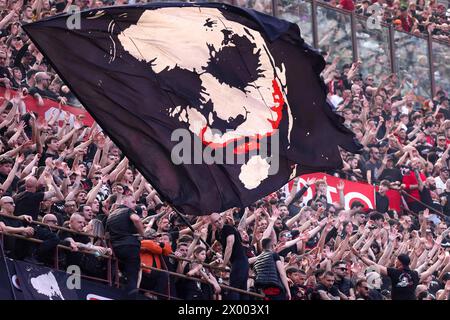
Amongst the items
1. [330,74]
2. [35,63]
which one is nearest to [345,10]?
[330,74]

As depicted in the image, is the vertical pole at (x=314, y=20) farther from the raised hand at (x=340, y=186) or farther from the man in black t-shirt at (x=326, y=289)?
→ the man in black t-shirt at (x=326, y=289)

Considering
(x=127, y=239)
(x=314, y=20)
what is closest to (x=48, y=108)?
(x=127, y=239)

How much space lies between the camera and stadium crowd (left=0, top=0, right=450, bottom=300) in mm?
19812

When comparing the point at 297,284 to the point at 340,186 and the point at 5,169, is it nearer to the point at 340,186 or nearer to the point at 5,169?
the point at 5,169

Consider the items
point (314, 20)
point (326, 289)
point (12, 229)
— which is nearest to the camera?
point (12, 229)

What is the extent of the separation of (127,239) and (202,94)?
88.8 inches

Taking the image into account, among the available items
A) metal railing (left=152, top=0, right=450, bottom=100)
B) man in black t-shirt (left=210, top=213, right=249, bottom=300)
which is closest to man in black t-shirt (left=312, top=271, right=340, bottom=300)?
man in black t-shirt (left=210, top=213, right=249, bottom=300)

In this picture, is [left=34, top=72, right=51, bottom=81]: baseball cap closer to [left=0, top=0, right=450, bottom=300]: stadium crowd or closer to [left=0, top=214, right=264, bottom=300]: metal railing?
[left=0, top=0, right=450, bottom=300]: stadium crowd

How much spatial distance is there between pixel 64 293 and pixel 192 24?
3.79 m

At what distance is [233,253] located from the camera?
21141 millimetres

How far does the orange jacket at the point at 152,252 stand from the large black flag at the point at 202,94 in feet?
2.00

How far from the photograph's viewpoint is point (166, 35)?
20500 millimetres

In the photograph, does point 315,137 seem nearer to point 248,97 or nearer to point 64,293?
point 248,97

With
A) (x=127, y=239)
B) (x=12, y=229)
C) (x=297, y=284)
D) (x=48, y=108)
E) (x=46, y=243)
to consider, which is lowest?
(x=297, y=284)
